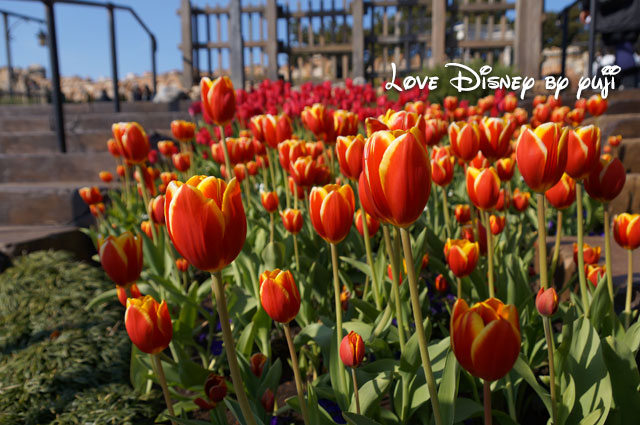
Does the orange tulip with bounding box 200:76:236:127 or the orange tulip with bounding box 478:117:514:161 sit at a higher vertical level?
the orange tulip with bounding box 200:76:236:127

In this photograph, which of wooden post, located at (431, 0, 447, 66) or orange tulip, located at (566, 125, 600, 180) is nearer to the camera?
orange tulip, located at (566, 125, 600, 180)

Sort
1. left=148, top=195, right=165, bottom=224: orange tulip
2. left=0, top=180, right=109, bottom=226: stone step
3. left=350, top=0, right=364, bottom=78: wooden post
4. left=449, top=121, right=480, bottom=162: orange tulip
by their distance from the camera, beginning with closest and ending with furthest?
left=449, top=121, right=480, bottom=162: orange tulip < left=148, top=195, right=165, bottom=224: orange tulip < left=0, top=180, right=109, bottom=226: stone step < left=350, top=0, right=364, bottom=78: wooden post

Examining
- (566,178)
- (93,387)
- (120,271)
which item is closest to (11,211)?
(93,387)

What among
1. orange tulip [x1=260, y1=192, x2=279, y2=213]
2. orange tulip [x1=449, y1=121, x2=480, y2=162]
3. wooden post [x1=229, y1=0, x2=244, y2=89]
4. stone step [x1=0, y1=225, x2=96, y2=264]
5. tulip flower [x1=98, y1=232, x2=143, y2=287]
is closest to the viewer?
tulip flower [x1=98, y1=232, x2=143, y2=287]

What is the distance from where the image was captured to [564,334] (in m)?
1.22

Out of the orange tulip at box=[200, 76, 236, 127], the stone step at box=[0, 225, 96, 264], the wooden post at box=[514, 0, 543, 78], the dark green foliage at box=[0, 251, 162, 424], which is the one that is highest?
the wooden post at box=[514, 0, 543, 78]

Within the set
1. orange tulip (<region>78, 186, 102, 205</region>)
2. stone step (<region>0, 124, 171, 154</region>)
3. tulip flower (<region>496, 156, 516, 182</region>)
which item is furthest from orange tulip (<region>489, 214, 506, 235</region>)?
stone step (<region>0, 124, 171, 154</region>)

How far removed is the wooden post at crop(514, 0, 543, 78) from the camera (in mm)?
9281

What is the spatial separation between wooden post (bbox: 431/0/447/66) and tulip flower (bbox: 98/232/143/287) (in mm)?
10375

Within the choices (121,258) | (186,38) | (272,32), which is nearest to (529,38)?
(272,32)

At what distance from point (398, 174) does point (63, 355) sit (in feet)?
5.63

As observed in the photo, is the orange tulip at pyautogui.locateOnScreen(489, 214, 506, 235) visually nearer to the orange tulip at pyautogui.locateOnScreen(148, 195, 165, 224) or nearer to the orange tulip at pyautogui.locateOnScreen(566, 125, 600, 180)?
the orange tulip at pyautogui.locateOnScreen(566, 125, 600, 180)

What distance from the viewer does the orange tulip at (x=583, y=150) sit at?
3.46ft

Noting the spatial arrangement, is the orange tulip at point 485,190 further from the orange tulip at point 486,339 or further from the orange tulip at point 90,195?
the orange tulip at point 90,195
